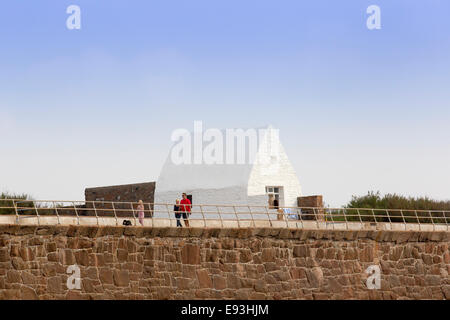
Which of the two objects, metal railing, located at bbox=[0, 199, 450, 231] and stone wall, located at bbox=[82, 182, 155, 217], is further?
stone wall, located at bbox=[82, 182, 155, 217]

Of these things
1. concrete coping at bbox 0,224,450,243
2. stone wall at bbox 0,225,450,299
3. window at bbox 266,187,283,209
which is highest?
window at bbox 266,187,283,209

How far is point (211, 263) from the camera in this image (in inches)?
862

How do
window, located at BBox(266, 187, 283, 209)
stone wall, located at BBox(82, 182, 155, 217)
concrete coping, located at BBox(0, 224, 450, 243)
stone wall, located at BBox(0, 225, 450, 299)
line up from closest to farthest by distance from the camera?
stone wall, located at BBox(0, 225, 450, 299) → concrete coping, located at BBox(0, 224, 450, 243) → window, located at BBox(266, 187, 283, 209) → stone wall, located at BBox(82, 182, 155, 217)

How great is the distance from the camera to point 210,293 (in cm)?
2173

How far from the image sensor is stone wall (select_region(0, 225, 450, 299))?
66.1 ft

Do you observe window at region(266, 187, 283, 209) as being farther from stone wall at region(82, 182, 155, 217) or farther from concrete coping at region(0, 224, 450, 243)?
concrete coping at region(0, 224, 450, 243)

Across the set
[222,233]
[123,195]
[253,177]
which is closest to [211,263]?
[222,233]

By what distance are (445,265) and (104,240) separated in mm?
12467

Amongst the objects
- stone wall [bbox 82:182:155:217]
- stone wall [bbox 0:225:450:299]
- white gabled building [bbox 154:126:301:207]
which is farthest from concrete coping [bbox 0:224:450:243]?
stone wall [bbox 82:182:155:217]

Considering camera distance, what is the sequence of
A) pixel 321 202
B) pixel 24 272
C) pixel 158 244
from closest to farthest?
pixel 24 272 → pixel 158 244 → pixel 321 202

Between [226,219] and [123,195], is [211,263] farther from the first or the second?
[123,195]

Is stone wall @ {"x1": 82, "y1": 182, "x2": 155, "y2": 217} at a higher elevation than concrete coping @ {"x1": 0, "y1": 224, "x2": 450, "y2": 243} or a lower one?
higher

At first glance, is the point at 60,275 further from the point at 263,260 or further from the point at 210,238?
the point at 263,260

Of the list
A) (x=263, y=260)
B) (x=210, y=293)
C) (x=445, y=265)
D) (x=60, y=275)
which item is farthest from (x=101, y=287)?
(x=445, y=265)
